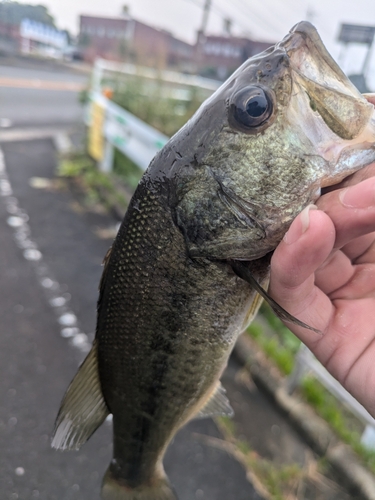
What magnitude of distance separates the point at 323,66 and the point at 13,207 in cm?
618

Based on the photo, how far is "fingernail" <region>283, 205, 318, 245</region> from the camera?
1246 millimetres

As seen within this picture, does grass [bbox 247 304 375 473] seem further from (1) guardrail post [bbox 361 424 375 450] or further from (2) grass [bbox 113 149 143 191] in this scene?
(2) grass [bbox 113 149 143 191]

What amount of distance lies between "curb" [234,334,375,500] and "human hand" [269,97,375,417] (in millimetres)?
1750

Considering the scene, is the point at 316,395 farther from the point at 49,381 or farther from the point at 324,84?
the point at 324,84

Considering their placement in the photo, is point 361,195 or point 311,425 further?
point 311,425

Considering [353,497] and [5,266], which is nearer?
[353,497]

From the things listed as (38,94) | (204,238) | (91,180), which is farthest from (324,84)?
(38,94)

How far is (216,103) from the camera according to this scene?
1461 millimetres

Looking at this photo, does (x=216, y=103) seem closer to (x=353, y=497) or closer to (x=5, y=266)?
(x=353, y=497)

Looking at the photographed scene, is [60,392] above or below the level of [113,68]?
below

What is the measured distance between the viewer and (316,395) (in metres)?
3.73

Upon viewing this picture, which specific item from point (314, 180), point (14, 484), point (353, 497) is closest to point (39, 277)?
point (14, 484)

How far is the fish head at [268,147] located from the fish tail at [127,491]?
1.27 m

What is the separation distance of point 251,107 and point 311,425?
121 inches
